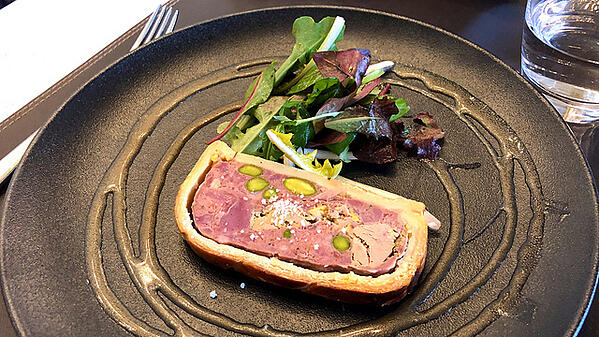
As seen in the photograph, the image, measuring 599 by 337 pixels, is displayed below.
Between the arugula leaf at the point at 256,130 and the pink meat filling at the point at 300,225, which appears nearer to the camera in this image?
the pink meat filling at the point at 300,225

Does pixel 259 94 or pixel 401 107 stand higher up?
pixel 259 94

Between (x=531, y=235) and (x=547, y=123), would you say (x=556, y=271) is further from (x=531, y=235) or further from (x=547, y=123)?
(x=547, y=123)

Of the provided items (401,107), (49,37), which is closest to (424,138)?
(401,107)

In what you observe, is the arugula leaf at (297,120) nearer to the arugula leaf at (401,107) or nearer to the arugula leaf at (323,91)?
the arugula leaf at (323,91)

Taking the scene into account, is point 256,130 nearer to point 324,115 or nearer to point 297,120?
point 297,120

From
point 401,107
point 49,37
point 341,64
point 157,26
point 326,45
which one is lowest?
point 401,107

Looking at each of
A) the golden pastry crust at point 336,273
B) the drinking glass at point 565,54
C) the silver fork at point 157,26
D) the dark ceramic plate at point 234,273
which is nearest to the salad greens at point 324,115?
the dark ceramic plate at point 234,273

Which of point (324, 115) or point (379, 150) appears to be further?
point (379, 150)

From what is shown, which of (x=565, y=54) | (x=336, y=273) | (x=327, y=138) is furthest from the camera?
(x=565, y=54)

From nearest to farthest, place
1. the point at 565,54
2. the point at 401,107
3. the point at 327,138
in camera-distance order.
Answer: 1. the point at 327,138
2. the point at 401,107
3. the point at 565,54

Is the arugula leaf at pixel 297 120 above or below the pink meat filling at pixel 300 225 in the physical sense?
above
